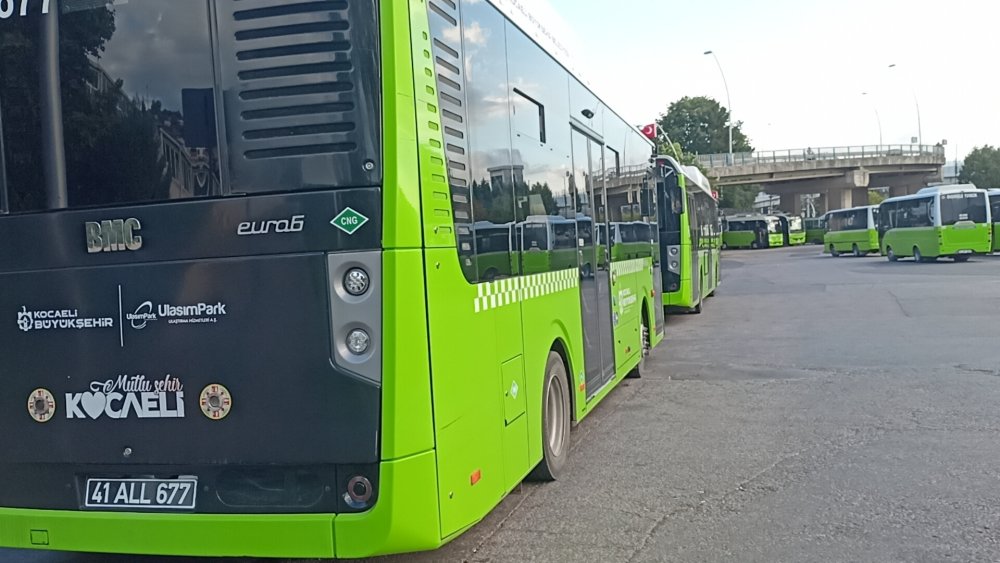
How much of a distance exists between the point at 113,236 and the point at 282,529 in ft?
5.13

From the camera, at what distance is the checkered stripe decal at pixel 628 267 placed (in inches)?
331

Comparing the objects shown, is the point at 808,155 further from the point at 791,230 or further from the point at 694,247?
the point at 694,247

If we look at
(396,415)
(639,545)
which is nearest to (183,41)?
(396,415)

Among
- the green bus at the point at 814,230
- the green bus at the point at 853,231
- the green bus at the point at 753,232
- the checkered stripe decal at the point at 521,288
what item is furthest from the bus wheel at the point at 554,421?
the green bus at the point at 814,230

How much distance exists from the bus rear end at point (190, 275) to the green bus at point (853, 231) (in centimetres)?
4716

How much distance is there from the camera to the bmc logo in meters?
3.94

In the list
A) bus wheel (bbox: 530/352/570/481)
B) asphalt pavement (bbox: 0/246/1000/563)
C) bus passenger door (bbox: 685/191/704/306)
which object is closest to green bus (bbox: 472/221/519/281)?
bus wheel (bbox: 530/352/570/481)

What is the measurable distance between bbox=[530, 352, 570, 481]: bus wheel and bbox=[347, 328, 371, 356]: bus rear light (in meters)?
2.20

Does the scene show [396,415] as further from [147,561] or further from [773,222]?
[773,222]

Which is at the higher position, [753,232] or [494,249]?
[753,232]

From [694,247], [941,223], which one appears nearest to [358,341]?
[694,247]

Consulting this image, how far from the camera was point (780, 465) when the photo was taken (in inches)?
259

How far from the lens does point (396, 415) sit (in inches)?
146

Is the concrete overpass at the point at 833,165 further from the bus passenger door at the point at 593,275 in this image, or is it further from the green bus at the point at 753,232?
the bus passenger door at the point at 593,275
